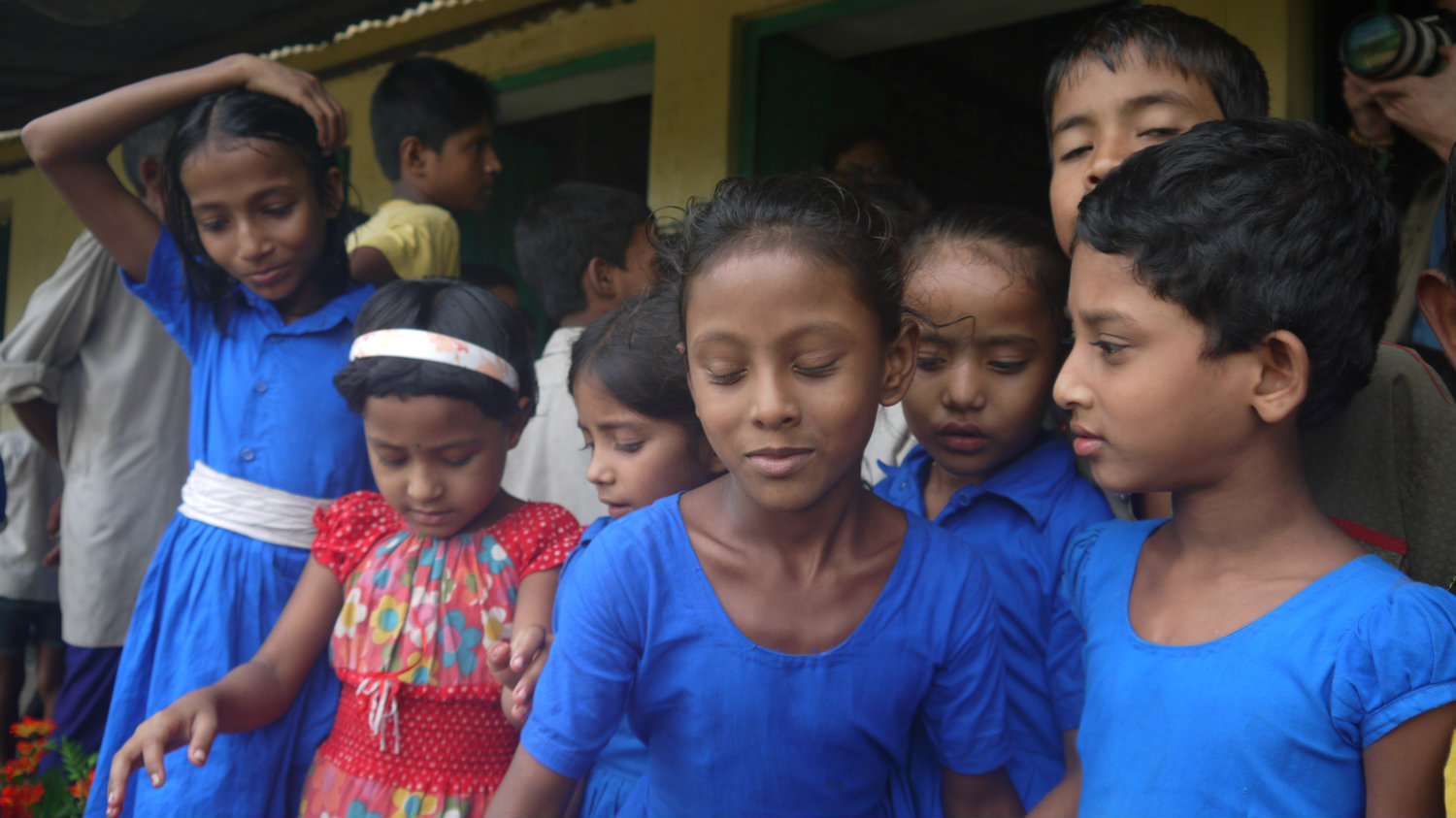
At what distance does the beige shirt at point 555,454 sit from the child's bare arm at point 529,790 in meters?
1.21

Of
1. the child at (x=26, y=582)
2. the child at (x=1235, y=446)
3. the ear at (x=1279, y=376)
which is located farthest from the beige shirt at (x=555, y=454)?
the child at (x=26, y=582)

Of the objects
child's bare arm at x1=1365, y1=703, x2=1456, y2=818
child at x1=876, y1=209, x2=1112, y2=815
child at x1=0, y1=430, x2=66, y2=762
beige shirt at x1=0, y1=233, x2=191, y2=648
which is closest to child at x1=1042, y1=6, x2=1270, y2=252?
child at x1=876, y1=209, x2=1112, y2=815

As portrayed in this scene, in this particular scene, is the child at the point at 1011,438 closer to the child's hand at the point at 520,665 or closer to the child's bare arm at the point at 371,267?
the child's hand at the point at 520,665

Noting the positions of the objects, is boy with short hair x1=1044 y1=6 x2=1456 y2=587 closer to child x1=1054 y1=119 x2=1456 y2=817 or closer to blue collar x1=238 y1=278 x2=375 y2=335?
child x1=1054 y1=119 x2=1456 y2=817

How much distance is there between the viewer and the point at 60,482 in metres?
3.96

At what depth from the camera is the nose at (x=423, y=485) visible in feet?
6.26

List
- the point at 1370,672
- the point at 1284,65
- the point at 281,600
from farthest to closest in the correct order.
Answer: the point at 1284,65 → the point at 281,600 → the point at 1370,672

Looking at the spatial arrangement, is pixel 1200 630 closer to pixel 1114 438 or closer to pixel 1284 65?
pixel 1114 438

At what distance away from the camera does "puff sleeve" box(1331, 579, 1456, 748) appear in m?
1.08

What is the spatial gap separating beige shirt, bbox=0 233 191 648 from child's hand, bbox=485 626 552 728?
1.97 meters

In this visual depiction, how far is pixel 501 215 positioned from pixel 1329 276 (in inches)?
194

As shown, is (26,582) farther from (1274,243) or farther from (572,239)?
(1274,243)

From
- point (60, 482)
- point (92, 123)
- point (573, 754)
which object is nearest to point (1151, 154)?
point (573, 754)

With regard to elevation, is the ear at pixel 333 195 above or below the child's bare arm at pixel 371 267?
above
